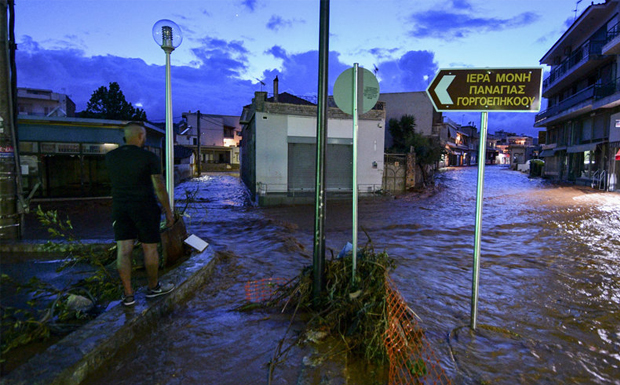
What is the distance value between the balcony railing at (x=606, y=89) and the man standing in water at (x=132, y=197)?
2543 centimetres

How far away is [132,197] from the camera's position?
12.0 feet

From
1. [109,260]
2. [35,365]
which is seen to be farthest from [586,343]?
[109,260]

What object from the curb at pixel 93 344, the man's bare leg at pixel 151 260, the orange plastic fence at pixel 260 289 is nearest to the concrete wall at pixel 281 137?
the orange plastic fence at pixel 260 289

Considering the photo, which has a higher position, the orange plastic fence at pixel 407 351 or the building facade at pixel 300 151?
the building facade at pixel 300 151

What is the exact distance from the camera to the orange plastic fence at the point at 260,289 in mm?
4641

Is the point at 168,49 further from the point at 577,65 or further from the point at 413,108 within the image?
the point at 413,108

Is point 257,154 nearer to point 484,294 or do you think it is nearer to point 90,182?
point 90,182

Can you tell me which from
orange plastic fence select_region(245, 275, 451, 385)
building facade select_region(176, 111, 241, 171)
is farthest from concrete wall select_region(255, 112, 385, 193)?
building facade select_region(176, 111, 241, 171)

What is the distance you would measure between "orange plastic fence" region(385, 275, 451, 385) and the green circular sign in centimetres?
192

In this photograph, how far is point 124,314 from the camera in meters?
3.52

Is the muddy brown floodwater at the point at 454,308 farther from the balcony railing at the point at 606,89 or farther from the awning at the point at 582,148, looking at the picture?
the awning at the point at 582,148

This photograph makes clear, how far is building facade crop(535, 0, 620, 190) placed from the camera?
69.4ft

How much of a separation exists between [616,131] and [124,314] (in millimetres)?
25829

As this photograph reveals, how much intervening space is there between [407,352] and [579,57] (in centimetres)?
3397
